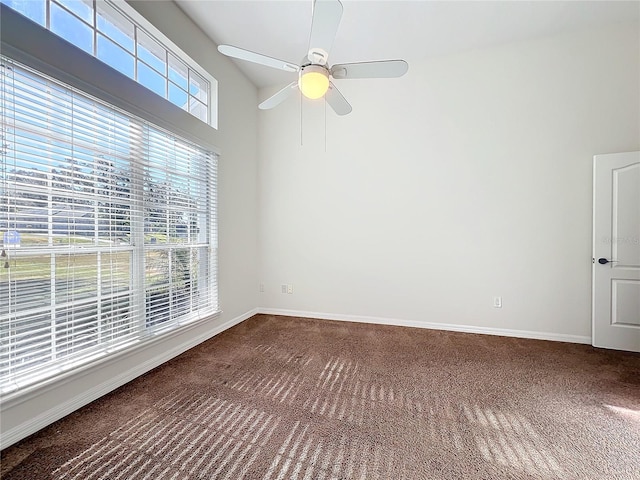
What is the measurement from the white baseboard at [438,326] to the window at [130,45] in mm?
2599

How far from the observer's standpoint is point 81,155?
6.30 ft

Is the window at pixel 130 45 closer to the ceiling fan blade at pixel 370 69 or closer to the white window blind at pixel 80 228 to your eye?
the white window blind at pixel 80 228

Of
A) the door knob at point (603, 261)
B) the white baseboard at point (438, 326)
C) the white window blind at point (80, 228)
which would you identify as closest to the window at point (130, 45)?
the white window blind at point (80, 228)

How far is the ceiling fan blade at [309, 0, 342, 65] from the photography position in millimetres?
1562

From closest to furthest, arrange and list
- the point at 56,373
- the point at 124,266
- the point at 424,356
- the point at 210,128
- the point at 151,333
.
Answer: the point at 56,373 → the point at 124,266 → the point at 151,333 → the point at 424,356 → the point at 210,128

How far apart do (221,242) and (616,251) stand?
4120 mm

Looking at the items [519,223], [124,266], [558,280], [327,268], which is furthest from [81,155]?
[558,280]

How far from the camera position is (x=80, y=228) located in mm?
1929

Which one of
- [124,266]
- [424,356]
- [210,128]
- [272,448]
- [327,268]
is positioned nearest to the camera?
[272,448]

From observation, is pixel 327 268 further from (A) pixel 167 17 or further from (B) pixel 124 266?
(A) pixel 167 17

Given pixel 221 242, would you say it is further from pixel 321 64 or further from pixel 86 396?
pixel 321 64

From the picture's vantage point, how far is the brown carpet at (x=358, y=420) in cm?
142

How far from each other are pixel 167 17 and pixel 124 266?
219 centimetres

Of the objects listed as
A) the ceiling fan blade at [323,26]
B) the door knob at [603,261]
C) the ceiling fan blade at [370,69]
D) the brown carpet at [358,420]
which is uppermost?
the ceiling fan blade at [323,26]
